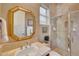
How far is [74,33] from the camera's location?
1.23 metres

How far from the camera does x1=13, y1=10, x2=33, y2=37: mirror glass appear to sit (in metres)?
1.23

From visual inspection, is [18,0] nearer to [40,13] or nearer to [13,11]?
[13,11]

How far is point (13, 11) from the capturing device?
4.06 feet

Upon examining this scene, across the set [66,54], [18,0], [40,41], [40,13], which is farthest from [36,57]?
[18,0]

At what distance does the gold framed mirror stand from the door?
1.28ft

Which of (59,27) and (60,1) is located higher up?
(60,1)

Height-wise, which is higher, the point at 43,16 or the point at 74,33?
the point at 43,16

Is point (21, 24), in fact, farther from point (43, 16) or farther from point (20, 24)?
point (43, 16)

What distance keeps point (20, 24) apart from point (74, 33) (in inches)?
21.3

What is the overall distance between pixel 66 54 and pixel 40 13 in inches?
19.0

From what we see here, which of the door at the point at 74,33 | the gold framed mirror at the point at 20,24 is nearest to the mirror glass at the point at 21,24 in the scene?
the gold framed mirror at the point at 20,24

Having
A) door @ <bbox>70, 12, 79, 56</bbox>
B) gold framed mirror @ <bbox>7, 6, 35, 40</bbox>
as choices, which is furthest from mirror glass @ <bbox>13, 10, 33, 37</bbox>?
door @ <bbox>70, 12, 79, 56</bbox>

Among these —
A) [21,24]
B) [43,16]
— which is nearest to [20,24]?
[21,24]

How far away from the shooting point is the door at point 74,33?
48.1 inches
